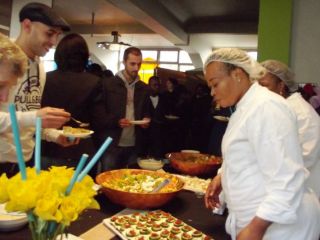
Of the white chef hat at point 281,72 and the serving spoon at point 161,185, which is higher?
the white chef hat at point 281,72

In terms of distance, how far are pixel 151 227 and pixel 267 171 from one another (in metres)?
0.43

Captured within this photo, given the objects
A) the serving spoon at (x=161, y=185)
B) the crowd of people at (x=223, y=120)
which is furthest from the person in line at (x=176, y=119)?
the serving spoon at (x=161, y=185)

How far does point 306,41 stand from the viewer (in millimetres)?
3123

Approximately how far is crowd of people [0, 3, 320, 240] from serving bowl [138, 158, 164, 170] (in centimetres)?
39

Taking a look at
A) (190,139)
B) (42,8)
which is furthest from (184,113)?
(42,8)

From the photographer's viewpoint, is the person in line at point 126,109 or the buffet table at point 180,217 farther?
the person in line at point 126,109

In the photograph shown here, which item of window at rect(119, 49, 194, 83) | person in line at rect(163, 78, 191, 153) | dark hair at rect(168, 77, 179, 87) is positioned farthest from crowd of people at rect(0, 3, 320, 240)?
window at rect(119, 49, 194, 83)

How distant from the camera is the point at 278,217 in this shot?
1.03m

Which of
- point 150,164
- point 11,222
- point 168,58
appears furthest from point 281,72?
point 168,58

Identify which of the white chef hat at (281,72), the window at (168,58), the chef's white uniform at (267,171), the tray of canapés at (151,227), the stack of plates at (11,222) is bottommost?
the tray of canapés at (151,227)

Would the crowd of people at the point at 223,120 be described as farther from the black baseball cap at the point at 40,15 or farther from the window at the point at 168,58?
the window at the point at 168,58

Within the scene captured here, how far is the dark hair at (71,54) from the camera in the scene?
2.19 m

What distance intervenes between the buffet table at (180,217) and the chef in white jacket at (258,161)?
10cm

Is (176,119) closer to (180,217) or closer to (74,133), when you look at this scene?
(74,133)
